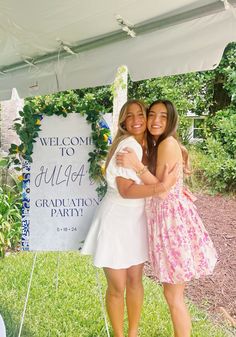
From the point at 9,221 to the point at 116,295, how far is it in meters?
3.40

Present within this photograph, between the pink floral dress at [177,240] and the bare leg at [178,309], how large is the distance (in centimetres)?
9

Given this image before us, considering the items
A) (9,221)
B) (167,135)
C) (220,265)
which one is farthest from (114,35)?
(220,265)

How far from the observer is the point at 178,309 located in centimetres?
275

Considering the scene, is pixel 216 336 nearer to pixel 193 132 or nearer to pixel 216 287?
pixel 216 287

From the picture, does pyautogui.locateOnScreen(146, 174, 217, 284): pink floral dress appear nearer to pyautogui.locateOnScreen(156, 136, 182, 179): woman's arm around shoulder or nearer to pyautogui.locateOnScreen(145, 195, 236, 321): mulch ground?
pyautogui.locateOnScreen(156, 136, 182, 179): woman's arm around shoulder

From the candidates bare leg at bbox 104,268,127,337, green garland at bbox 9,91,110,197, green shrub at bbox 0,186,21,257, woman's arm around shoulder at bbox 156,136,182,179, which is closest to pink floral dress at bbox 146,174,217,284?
woman's arm around shoulder at bbox 156,136,182,179

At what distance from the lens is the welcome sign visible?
3086 mm

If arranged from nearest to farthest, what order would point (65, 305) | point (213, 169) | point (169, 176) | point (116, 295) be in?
point (169, 176), point (116, 295), point (65, 305), point (213, 169)

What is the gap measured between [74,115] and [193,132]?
461 cm

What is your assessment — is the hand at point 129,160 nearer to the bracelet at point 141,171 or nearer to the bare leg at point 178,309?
the bracelet at point 141,171

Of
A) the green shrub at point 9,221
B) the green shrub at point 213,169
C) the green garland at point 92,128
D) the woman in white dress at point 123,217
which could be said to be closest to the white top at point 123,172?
the woman in white dress at point 123,217

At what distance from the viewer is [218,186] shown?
23.3ft

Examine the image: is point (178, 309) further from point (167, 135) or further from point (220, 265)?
point (220, 265)

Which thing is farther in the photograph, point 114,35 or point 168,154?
point 114,35
